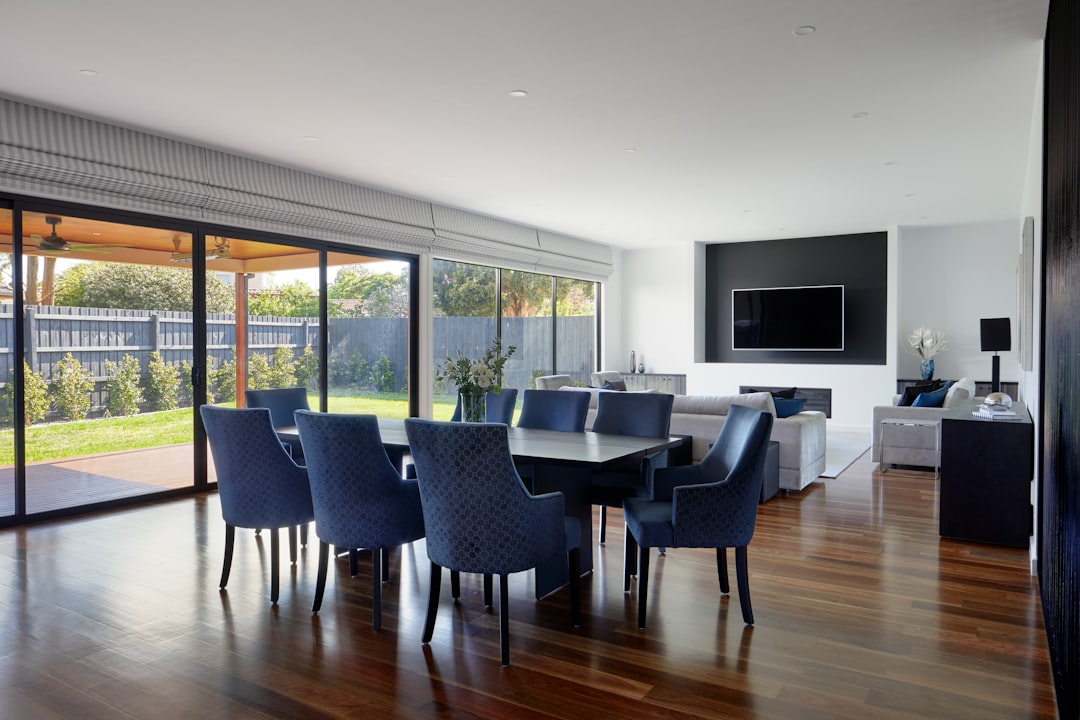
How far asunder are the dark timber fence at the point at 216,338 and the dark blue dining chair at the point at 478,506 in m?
3.50

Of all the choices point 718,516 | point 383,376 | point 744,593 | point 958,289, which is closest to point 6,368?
point 383,376

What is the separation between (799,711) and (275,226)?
5462 millimetres

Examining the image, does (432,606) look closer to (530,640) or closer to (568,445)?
(530,640)

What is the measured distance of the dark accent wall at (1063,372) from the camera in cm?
200

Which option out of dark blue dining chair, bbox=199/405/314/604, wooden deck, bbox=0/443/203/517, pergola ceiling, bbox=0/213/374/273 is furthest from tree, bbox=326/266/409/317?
dark blue dining chair, bbox=199/405/314/604

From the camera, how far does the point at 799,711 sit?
2.38 metres

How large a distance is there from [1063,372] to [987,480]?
2.31 meters

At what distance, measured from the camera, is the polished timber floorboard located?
2455mm

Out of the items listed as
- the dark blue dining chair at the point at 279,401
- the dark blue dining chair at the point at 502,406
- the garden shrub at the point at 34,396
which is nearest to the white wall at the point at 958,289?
the dark blue dining chair at the point at 502,406

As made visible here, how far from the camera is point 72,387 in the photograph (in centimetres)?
510

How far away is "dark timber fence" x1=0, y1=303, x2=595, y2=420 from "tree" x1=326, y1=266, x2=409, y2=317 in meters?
0.09

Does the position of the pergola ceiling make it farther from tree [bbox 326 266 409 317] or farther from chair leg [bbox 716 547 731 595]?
chair leg [bbox 716 547 731 595]

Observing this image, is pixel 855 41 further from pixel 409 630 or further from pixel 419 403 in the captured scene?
pixel 419 403


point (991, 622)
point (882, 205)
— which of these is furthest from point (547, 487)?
point (882, 205)
